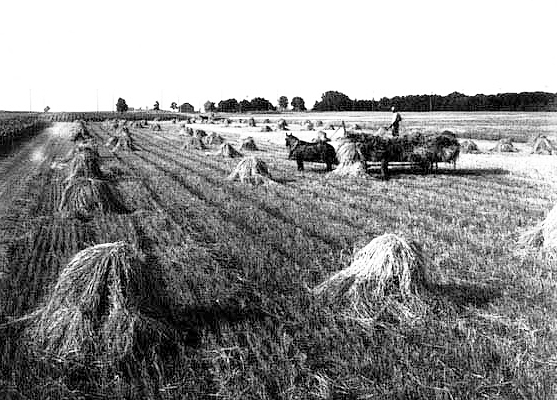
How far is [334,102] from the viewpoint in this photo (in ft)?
412

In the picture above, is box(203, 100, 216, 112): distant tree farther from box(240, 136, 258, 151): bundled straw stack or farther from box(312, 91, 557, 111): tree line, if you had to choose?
box(240, 136, 258, 151): bundled straw stack

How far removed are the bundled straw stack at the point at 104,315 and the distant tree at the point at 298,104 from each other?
135180 millimetres

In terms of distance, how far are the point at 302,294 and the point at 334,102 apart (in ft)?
401

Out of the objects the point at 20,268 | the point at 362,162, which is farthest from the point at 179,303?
the point at 362,162

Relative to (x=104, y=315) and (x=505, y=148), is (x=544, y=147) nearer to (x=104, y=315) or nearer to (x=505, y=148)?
(x=505, y=148)

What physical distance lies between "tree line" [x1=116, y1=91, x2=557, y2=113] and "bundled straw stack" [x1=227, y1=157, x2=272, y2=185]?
7042 centimetres

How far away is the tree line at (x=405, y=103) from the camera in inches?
3807

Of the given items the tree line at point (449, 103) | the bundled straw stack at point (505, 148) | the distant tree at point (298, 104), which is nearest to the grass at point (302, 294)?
the bundled straw stack at point (505, 148)

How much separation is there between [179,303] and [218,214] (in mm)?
5272

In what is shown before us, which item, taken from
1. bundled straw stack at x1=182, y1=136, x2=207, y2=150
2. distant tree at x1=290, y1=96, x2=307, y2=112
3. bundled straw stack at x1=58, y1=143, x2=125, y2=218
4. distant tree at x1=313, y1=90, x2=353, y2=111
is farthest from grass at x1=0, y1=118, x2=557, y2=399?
distant tree at x1=290, y1=96, x2=307, y2=112

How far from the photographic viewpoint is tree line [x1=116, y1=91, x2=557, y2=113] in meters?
96.7

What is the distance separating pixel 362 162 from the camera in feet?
59.0

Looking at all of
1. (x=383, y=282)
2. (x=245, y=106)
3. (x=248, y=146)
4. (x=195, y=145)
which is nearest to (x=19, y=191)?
(x=383, y=282)

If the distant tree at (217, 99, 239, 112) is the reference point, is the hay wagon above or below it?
below
